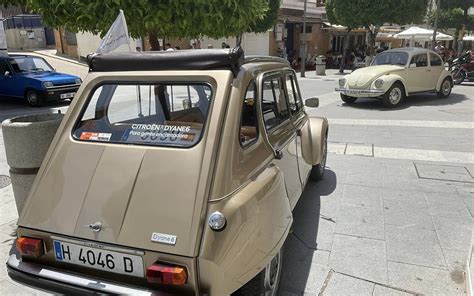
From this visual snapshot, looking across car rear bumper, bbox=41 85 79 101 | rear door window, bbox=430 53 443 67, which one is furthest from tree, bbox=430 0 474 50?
car rear bumper, bbox=41 85 79 101

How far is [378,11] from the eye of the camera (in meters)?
16.4

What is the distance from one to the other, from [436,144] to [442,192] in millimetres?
2577

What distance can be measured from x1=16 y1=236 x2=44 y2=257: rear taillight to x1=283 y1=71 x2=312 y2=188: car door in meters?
2.35

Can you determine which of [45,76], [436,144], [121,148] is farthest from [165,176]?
[45,76]

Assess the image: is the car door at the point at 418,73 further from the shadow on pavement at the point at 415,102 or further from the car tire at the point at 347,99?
the car tire at the point at 347,99

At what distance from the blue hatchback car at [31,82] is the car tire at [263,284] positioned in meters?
11.3

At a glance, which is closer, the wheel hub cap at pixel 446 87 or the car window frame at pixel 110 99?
the car window frame at pixel 110 99

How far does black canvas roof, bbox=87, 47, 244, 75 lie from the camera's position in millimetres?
2477

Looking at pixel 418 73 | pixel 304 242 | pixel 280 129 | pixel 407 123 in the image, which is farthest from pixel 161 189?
pixel 418 73

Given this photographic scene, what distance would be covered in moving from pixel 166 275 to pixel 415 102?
11.9 metres

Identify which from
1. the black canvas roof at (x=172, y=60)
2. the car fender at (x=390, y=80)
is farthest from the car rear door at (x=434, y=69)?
the black canvas roof at (x=172, y=60)

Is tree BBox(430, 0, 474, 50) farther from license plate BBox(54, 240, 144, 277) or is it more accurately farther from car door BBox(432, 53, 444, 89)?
license plate BBox(54, 240, 144, 277)

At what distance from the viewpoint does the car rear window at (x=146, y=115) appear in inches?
97.6

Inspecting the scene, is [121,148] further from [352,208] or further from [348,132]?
[348,132]
